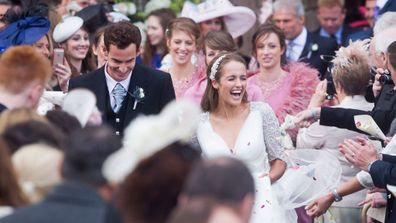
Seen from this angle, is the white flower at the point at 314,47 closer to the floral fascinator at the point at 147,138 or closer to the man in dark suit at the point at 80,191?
the floral fascinator at the point at 147,138

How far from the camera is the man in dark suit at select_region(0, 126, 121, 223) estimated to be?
5.16 meters

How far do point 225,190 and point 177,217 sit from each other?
0.25 meters

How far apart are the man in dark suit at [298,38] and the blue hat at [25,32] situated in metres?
2.78

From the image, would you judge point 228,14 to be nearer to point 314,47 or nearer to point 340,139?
point 314,47

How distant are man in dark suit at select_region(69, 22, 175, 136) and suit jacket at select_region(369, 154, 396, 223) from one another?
5.79 feet

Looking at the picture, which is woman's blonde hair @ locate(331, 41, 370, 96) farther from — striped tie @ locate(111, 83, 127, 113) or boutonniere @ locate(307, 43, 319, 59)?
boutonniere @ locate(307, 43, 319, 59)

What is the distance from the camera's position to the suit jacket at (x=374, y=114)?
30.4ft

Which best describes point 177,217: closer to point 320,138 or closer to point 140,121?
point 140,121

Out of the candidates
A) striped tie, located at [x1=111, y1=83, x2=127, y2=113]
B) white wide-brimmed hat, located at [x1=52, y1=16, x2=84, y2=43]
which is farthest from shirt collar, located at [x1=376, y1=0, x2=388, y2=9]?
striped tie, located at [x1=111, y1=83, x2=127, y2=113]

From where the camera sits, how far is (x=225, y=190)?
16.0ft

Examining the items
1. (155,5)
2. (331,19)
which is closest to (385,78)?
(331,19)

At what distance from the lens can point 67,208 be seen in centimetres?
517

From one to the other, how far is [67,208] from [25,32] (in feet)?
17.8

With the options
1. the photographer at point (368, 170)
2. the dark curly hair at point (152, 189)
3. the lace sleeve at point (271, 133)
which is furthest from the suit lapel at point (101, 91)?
the dark curly hair at point (152, 189)
